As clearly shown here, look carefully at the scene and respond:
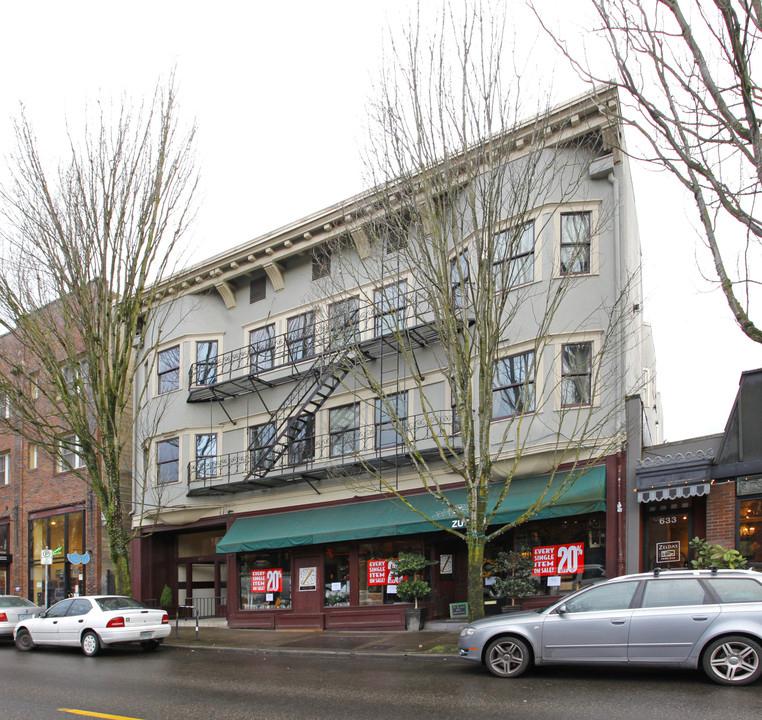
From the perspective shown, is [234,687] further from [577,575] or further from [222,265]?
[222,265]

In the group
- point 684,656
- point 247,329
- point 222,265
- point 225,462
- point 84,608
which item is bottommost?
point 84,608

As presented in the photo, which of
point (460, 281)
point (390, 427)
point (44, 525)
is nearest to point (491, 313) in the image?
point (460, 281)

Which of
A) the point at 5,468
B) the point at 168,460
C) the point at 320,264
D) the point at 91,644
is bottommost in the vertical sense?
the point at 91,644

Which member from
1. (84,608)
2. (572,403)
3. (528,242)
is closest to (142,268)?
(84,608)

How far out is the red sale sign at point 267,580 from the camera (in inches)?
840

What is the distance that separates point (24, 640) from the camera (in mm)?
Result: 17469

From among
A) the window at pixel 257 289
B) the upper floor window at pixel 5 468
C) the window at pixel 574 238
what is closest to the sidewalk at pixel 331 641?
the window at pixel 574 238

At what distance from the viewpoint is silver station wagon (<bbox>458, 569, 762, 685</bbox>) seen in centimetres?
901

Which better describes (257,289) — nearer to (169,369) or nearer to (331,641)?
(169,369)

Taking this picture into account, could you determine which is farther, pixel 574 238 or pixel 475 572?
pixel 574 238

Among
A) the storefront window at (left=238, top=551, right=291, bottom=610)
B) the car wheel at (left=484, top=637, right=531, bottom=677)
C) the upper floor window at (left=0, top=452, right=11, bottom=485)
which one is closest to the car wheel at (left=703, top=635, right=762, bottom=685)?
the car wheel at (left=484, top=637, right=531, bottom=677)

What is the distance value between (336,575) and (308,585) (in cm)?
102

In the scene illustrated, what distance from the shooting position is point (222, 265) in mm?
23438

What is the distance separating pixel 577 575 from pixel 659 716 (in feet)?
28.3
